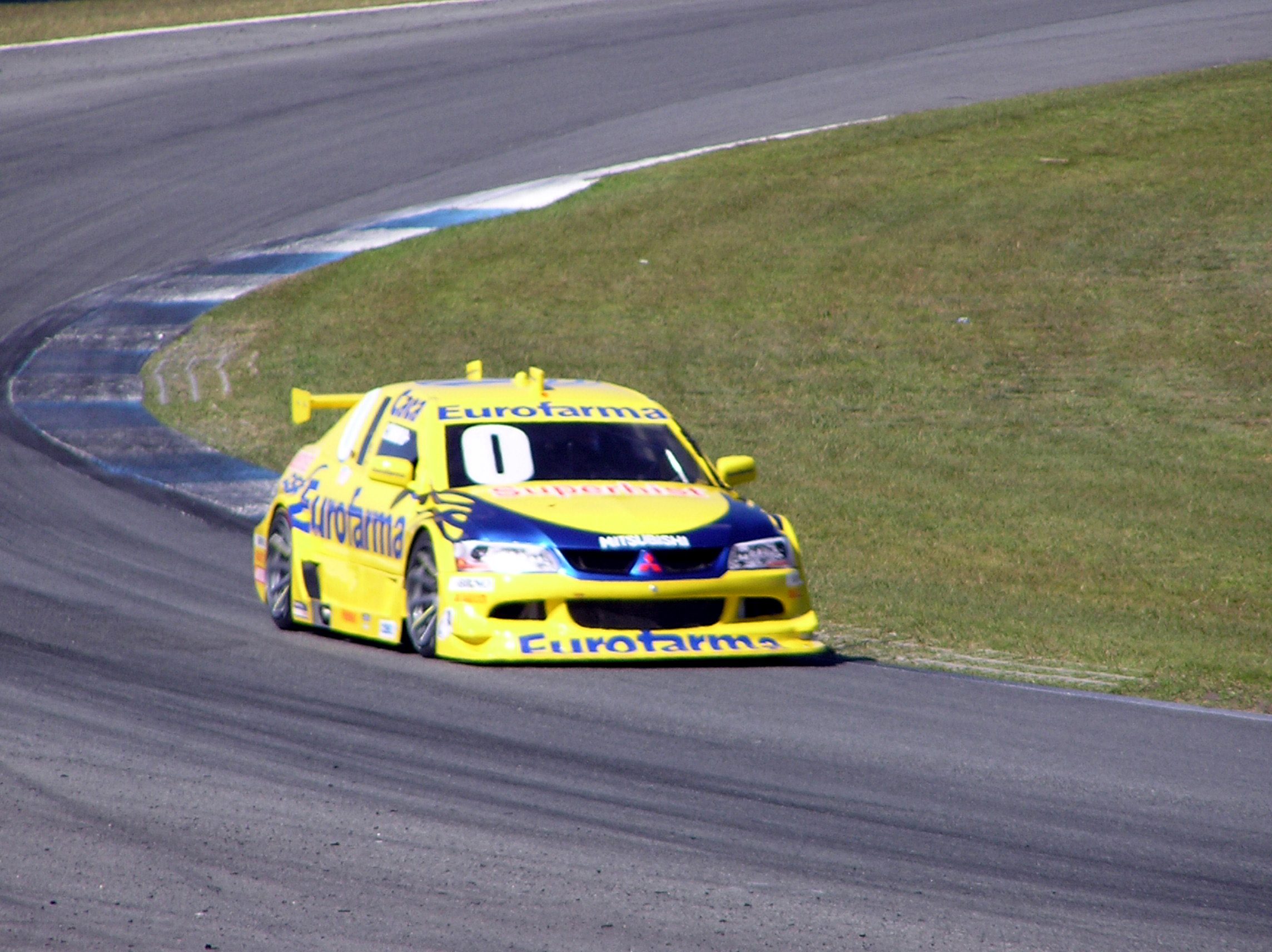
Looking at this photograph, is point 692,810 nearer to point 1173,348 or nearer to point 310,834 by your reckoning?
point 310,834

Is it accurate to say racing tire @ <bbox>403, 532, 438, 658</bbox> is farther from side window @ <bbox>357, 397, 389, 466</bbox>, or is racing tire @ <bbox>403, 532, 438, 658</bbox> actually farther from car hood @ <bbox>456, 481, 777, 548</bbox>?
side window @ <bbox>357, 397, 389, 466</bbox>

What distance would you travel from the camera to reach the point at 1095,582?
513 inches

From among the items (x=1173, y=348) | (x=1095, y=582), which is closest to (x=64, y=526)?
(x=1095, y=582)

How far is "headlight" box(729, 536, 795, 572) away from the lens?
31.5 feet

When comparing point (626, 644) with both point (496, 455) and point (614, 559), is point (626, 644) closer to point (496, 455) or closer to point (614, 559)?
point (614, 559)

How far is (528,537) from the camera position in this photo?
9430 millimetres

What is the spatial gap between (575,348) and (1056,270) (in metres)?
5.62

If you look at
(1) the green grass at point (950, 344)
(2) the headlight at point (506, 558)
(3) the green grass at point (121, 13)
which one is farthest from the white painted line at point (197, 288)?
(2) the headlight at point (506, 558)

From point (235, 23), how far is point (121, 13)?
2430mm

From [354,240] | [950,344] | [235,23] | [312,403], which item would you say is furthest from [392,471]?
[235,23]

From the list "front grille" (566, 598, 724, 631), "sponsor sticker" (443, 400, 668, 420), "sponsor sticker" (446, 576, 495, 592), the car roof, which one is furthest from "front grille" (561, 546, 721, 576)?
the car roof

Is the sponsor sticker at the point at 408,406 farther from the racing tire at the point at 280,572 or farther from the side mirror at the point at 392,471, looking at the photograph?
the racing tire at the point at 280,572

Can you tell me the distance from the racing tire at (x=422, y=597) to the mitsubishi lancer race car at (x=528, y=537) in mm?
11

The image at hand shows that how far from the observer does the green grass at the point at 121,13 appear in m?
36.2
